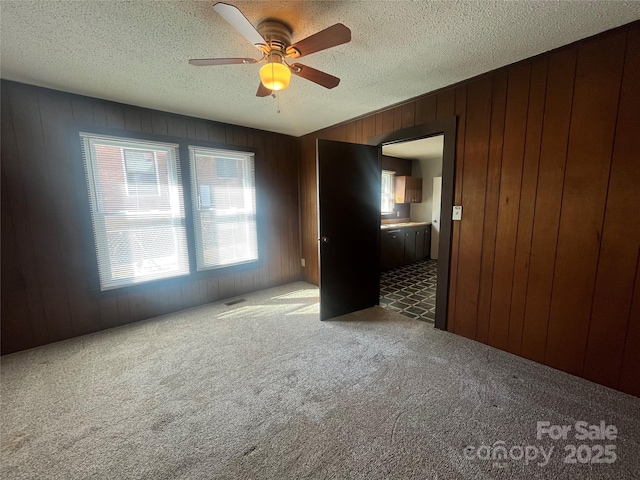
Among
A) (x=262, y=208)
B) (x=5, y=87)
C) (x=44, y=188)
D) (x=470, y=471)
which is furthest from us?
(x=262, y=208)

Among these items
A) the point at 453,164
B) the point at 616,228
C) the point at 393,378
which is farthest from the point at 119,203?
the point at 616,228

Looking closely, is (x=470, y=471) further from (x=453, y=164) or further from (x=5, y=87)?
(x=5, y=87)

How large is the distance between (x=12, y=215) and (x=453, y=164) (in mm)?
4093

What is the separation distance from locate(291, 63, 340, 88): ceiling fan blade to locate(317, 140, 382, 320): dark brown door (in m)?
0.93

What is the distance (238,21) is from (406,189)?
15.9 feet

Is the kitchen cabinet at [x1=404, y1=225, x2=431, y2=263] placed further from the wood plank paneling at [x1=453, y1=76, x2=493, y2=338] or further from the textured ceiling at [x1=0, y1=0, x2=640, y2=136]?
the textured ceiling at [x1=0, y1=0, x2=640, y2=136]

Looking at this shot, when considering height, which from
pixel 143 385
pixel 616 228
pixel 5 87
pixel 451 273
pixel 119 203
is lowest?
pixel 143 385

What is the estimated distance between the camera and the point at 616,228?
5.69 feet

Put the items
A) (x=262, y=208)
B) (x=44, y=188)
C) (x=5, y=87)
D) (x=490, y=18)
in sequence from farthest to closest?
1. (x=262, y=208)
2. (x=44, y=188)
3. (x=5, y=87)
4. (x=490, y=18)

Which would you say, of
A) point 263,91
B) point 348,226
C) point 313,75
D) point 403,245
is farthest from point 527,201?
point 403,245

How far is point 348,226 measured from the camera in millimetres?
3066

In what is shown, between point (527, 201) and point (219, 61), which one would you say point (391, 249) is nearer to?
point (527, 201)

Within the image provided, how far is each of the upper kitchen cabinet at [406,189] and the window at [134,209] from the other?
4.23m

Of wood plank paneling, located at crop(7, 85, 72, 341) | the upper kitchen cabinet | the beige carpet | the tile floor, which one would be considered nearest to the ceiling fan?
wood plank paneling, located at crop(7, 85, 72, 341)
